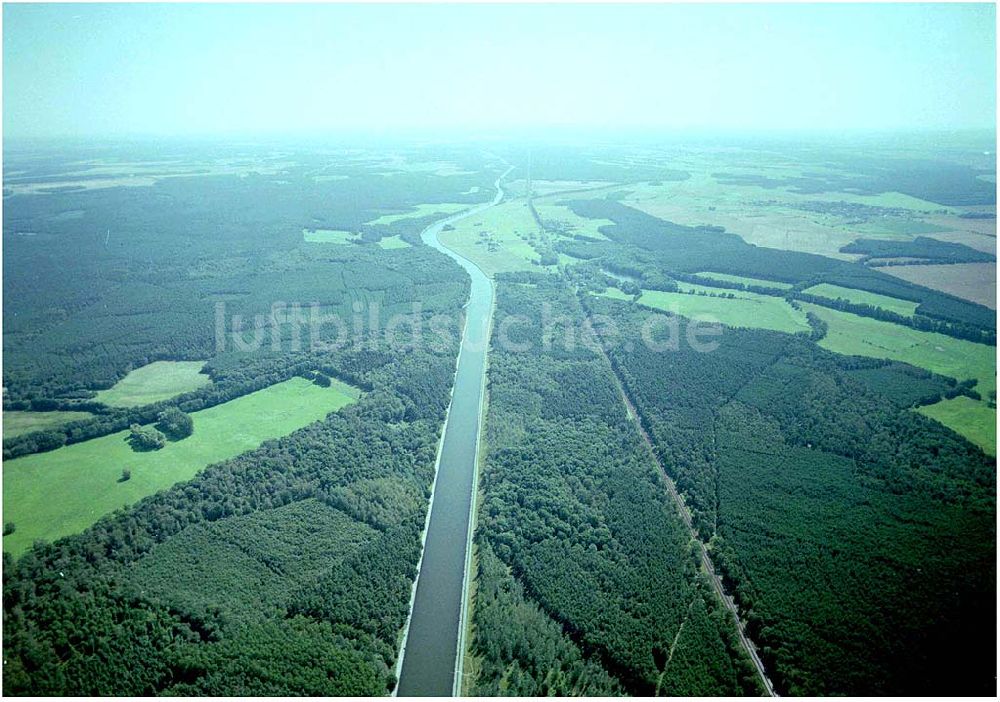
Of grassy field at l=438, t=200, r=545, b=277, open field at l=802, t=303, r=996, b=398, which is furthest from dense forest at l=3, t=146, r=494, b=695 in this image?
open field at l=802, t=303, r=996, b=398

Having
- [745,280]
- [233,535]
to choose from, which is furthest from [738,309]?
[233,535]

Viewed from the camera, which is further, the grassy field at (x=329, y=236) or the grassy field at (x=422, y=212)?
the grassy field at (x=422, y=212)

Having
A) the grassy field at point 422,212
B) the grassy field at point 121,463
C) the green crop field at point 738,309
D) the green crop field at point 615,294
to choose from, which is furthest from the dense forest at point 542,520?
the grassy field at point 422,212

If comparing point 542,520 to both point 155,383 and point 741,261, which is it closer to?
point 155,383

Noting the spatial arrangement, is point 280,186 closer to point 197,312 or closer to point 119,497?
point 197,312

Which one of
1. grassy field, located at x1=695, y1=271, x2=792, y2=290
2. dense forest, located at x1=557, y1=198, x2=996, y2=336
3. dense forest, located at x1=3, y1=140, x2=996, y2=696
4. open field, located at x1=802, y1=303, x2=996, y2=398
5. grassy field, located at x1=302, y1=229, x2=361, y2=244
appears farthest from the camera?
grassy field, located at x1=302, y1=229, x2=361, y2=244

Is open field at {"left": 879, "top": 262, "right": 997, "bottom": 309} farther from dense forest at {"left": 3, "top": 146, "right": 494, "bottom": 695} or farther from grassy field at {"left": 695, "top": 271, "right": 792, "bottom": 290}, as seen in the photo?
dense forest at {"left": 3, "top": 146, "right": 494, "bottom": 695}

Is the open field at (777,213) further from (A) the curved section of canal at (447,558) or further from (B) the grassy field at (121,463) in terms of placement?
(B) the grassy field at (121,463)
